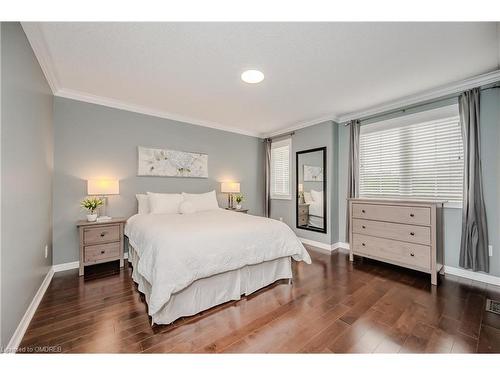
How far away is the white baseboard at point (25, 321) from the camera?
1.43 m

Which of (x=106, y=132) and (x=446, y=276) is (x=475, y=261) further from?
(x=106, y=132)

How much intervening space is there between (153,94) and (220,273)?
103 inches

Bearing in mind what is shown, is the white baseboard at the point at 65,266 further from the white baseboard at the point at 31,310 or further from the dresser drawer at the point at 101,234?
the dresser drawer at the point at 101,234

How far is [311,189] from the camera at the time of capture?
429 cm

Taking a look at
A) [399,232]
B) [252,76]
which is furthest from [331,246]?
[252,76]

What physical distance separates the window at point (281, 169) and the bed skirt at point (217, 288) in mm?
2428

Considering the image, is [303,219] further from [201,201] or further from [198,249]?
[198,249]

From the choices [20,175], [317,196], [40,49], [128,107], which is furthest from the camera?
[317,196]

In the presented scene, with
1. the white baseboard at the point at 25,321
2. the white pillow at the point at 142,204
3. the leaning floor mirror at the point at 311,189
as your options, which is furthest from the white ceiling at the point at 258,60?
the white baseboard at the point at 25,321

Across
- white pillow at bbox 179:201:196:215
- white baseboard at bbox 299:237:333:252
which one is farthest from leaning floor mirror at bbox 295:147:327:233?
white pillow at bbox 179:201:196:215

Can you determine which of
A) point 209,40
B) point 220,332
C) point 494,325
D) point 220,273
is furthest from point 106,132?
point 494,325

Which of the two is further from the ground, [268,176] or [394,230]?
[268,176]

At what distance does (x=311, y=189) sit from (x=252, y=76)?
258cm

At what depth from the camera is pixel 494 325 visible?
68.4 inches
